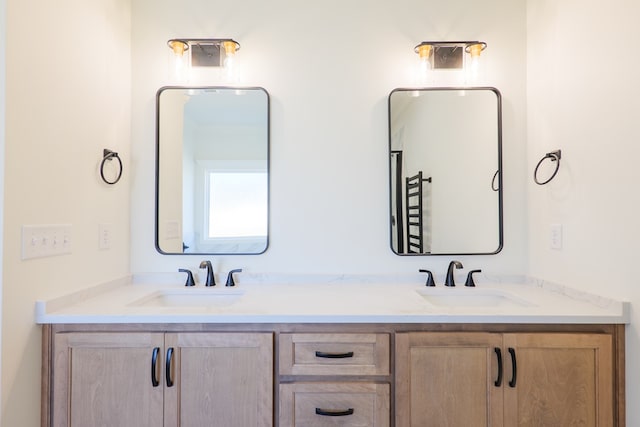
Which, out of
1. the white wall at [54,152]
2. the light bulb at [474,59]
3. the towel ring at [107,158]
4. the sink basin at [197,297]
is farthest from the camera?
the light bulb at [474,59]

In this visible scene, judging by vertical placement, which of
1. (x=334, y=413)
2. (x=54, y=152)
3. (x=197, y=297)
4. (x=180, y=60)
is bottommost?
(x=334, y=413)

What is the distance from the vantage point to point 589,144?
1435 millimetres

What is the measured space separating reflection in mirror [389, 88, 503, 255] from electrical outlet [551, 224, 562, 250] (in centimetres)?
25

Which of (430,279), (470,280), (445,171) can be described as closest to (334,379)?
(430,279)

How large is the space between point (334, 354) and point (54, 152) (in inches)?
51.4

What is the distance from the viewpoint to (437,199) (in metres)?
1.86

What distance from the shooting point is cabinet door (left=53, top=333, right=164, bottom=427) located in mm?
1287

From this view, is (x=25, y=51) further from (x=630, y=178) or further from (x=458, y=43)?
(x=630, y=178)

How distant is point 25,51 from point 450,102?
184cm

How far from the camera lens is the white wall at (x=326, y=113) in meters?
1.88

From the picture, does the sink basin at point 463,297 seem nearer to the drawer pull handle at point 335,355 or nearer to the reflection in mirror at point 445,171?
the reflection in mirror at point 445,171

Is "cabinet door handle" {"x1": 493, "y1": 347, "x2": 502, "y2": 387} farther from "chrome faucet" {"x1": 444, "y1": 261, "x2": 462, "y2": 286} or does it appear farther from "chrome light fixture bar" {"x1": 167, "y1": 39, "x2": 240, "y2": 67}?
"chrome light fixture bar" {"x1": 167, "y1": 39, "x2": 240, "y2": 67}

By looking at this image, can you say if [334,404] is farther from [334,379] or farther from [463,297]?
[463,297]

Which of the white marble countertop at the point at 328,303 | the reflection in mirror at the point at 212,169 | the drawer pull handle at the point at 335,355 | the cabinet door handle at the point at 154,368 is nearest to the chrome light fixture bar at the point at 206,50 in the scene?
the reflection in mirror at the point at 212,169
